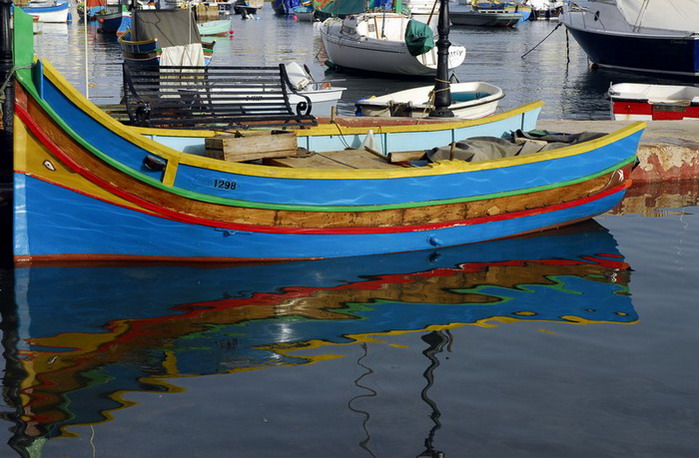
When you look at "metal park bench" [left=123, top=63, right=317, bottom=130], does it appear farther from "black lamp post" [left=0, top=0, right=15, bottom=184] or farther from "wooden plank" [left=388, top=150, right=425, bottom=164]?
"black lamp post" [left=0, top=0, right=15, bottom=184]

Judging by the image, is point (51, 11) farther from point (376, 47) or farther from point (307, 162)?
point (307, 162)

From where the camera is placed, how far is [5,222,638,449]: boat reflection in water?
723cm

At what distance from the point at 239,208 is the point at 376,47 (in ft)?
89.8

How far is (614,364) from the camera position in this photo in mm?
7719

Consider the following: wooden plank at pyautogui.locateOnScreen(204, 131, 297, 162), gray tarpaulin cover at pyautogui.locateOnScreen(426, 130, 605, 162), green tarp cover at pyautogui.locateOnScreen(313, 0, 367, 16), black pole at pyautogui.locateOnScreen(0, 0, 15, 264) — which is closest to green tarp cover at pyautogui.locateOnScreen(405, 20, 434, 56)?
gray tarpaulin cover at pyautogui.locateOnScreen(426, 130, 605, 162)

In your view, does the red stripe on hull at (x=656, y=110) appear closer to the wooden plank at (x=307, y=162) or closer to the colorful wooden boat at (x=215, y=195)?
the colorful wooden boat at (x=215, y=195)

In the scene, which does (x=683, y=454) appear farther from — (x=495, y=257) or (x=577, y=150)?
(x=577, y=150)

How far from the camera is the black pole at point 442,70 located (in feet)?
47.8

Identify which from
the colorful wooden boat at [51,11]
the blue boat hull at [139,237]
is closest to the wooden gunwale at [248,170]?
the blue boat hull at [139,237]

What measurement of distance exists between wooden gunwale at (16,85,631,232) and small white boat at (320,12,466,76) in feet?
79.9

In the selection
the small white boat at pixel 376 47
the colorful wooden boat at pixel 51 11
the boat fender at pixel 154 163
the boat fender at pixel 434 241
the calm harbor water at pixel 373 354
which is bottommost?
the calm harbor water at pixel 373 354

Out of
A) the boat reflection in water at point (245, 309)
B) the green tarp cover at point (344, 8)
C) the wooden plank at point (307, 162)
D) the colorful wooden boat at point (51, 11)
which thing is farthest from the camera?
the colorful wooden boat at point (51, 11)

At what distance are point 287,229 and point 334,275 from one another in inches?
29.2

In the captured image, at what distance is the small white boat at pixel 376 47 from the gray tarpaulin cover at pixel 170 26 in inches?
415
